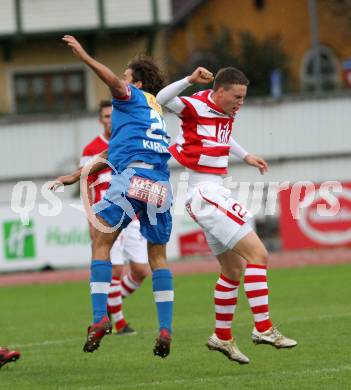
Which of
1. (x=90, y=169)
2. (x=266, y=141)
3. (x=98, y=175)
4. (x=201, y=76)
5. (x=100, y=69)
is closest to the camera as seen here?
(x=100, y=69)

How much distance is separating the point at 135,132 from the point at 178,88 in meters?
0.46

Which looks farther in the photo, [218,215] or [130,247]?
[130,247]

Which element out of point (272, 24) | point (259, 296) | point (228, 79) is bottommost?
point (259, 296)

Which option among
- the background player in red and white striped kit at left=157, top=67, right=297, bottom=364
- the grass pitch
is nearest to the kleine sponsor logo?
the grass pitch

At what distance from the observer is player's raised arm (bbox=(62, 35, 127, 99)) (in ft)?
27.3

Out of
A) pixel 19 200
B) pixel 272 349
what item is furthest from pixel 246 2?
pixel 272 349

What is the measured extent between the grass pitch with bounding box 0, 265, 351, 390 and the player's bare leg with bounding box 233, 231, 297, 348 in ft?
0.80

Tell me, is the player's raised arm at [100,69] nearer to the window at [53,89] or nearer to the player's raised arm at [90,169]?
the player's raised arm at [90,169]

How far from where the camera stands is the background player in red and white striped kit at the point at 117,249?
12.2m

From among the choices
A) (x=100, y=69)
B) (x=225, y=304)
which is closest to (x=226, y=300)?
(x=225, y=304)

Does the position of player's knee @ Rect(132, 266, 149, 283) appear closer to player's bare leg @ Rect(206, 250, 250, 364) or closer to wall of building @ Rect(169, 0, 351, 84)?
player's bare leg @ Rect(206, 250, 250, 364)

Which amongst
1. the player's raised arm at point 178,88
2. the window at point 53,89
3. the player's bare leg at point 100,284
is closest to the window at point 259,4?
the window at point 53,89

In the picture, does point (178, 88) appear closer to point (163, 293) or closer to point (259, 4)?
point (163, 293)

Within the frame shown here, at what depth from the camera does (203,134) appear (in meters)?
9.22
